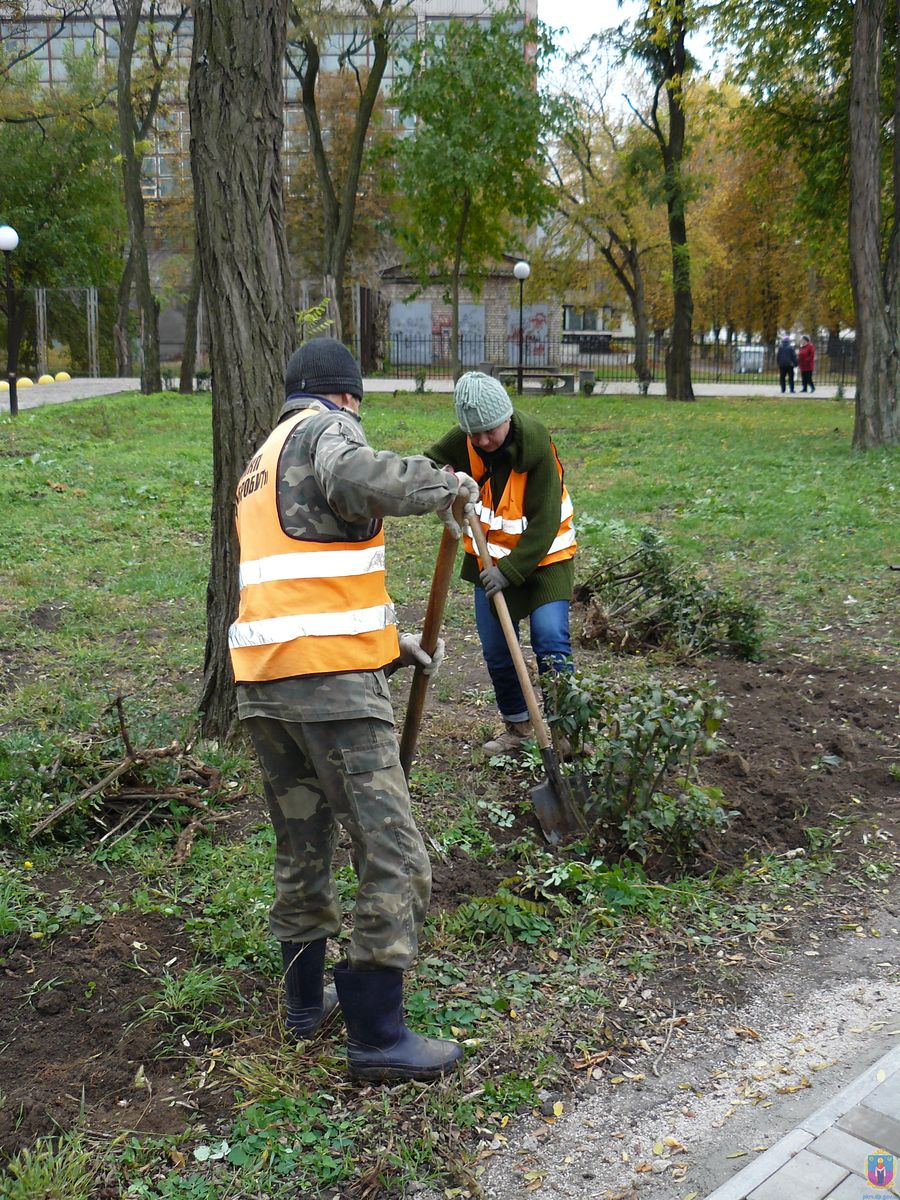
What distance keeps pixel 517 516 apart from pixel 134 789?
1.95 m

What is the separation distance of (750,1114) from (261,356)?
3.39m

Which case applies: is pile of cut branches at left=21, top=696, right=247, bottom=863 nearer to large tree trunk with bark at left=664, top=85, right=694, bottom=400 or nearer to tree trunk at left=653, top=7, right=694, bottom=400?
tree trunk at left=653, top=7, right=694, bottom=400

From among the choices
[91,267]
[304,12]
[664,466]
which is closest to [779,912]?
[664,466]

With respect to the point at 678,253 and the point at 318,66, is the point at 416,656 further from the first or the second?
the point at 678,253

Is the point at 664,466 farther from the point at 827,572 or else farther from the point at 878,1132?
the point at 878,1132

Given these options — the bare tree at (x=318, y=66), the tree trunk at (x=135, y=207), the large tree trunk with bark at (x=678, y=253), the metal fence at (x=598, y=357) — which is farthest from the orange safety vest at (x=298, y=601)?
the metal fence at (x=598, y=357)

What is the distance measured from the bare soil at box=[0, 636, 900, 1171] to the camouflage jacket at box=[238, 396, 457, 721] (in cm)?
105

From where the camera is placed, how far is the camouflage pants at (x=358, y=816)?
2.95m

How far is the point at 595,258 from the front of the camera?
42.3m

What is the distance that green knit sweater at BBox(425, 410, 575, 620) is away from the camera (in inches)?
188

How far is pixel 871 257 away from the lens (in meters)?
14.7

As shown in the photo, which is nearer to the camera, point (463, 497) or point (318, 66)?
point (463, 497)

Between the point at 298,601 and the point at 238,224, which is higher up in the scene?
the point at 238,224

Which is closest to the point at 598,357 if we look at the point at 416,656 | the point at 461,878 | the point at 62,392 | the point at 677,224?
the point at 677,224
